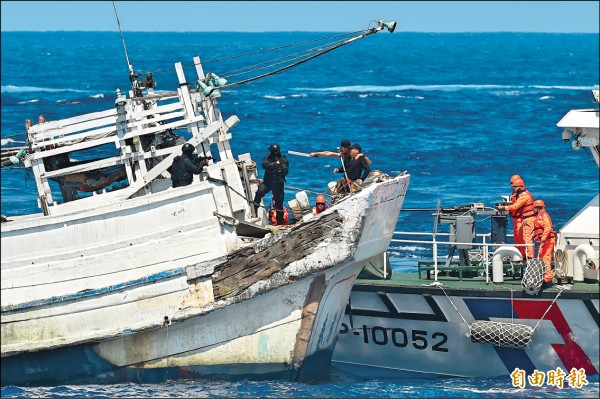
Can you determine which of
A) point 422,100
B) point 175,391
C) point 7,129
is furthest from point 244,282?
point 422,100

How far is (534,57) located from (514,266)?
115m

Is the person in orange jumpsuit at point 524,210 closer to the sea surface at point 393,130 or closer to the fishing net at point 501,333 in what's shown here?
the fishing net at point 501,333

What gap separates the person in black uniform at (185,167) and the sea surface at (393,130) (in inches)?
59.8

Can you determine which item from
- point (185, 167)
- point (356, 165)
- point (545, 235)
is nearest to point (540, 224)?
point (545, 235)

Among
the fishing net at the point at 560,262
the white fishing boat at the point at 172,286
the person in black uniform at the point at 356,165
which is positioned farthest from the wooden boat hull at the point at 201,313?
the fishing net at the point at 560,262

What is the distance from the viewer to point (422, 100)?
6319 cm

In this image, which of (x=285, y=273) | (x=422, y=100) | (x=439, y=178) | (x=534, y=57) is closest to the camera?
(x=285, y=273)

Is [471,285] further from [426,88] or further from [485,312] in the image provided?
[426,88]

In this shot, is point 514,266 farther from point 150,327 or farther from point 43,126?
point 43,126

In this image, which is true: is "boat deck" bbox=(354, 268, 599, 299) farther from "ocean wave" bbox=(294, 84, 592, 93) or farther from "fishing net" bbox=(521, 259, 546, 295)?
"ocean wave" bbox=(294, 84, 592, 93)

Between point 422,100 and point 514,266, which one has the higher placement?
point 422,100

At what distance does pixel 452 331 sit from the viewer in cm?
1880

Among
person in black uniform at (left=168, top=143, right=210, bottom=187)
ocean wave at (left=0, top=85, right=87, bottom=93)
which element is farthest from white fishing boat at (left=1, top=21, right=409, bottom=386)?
ocean wave at (left=0, top=85, right=87, bottom=93)

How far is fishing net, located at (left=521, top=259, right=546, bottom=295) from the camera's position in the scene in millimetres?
18031
